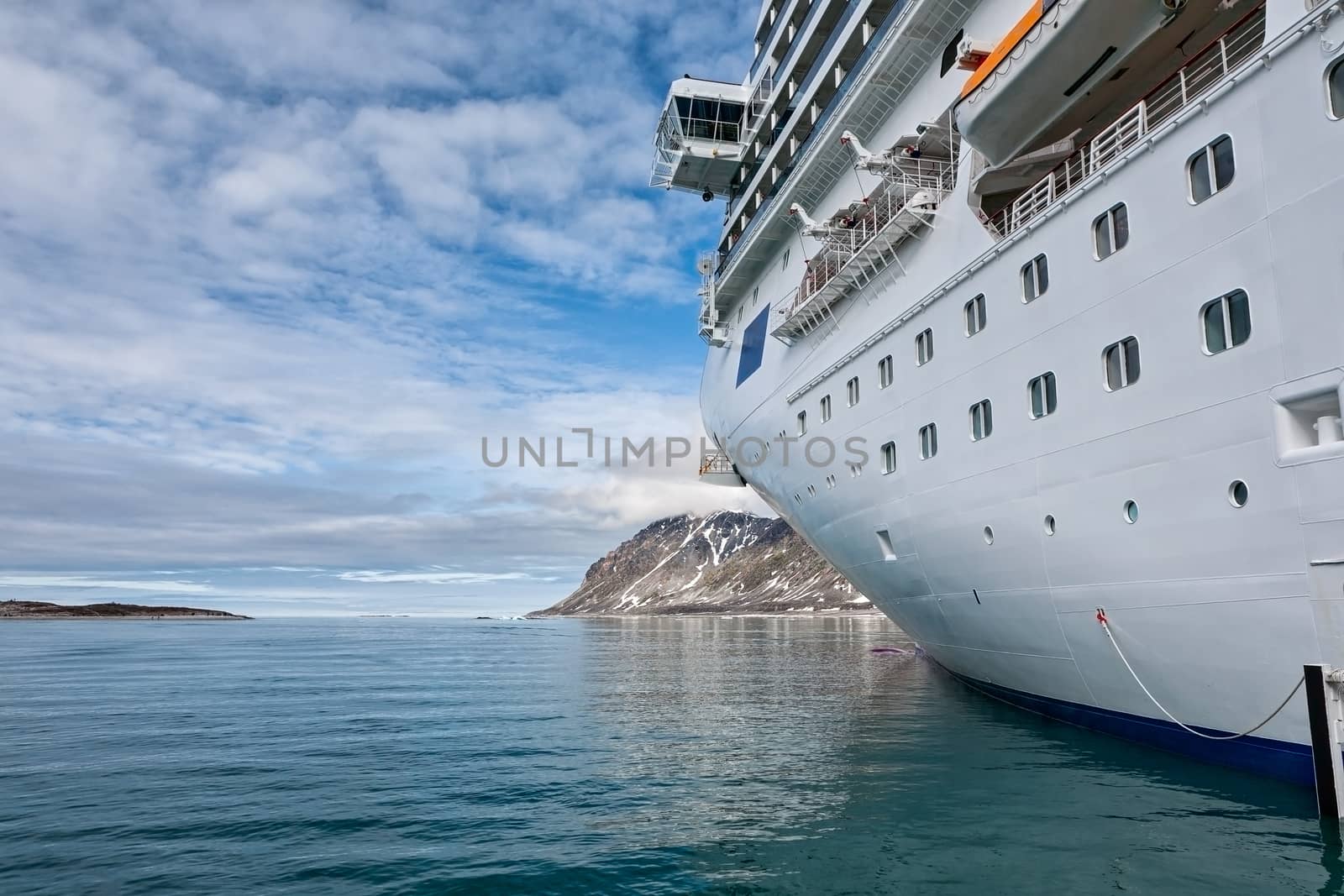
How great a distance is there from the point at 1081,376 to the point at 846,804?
7.42 m

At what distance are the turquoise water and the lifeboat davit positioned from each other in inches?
433

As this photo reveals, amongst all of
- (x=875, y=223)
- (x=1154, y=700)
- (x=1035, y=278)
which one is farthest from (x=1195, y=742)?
(x=875, y=223)

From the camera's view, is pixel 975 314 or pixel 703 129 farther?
pixel 703 129

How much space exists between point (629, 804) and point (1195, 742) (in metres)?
8.39

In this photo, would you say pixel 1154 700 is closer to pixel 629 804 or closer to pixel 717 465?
pixel 629 804

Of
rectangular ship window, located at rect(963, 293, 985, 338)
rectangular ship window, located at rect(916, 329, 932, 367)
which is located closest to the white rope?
rectangular ship window, located at rect(963, 293, 985, 338)

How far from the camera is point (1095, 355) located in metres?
12.8

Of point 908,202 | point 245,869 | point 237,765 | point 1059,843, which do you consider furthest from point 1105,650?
point 237,765

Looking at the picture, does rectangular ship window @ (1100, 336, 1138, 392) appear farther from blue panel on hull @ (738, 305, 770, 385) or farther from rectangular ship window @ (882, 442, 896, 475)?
blue panel on hull @ (738, 305, 770, 385)

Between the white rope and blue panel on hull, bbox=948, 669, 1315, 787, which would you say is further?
the white rope

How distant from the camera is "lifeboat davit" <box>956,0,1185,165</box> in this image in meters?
13.2

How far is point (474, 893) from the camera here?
350 inches

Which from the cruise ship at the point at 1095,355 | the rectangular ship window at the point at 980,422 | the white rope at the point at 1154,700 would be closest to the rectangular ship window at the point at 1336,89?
the cruise ship at the point at 1095,355

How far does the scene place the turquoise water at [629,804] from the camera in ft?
30.4
